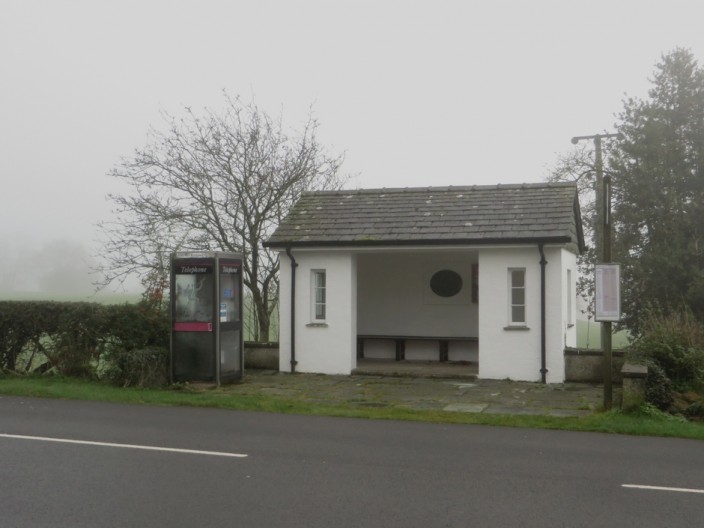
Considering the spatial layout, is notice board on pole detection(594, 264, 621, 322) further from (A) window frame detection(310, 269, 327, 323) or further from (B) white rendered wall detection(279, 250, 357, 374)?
(A) window frame detection(310, 269, 327, 323)

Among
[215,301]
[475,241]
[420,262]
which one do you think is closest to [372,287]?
[420,262]

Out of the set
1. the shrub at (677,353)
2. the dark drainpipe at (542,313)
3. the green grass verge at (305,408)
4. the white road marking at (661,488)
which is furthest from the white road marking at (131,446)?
the dark drainpipe at (542,313)

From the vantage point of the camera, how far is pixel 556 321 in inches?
617

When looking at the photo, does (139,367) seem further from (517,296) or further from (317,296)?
(517,296)

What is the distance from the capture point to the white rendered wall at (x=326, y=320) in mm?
17156

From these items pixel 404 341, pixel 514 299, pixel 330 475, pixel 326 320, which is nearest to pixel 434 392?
pixel 514 299

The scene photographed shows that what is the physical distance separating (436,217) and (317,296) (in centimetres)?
317

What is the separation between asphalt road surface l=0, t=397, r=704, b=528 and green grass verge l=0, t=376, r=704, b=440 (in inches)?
20.2

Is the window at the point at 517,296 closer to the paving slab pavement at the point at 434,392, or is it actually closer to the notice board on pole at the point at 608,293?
the paving slab pavement at the point at 434,392

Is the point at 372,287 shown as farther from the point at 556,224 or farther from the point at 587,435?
the point at 587,435

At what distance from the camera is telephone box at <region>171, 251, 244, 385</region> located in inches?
589

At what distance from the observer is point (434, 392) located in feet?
47.5

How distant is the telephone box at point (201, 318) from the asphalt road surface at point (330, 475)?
11.7 feet

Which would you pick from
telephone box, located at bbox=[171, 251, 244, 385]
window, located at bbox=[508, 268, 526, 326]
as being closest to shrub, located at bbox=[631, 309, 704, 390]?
window, located at bbox=[508, 268, 526, 326]
